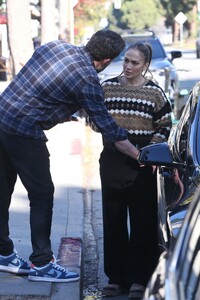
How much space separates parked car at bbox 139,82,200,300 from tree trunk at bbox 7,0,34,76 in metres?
13.5

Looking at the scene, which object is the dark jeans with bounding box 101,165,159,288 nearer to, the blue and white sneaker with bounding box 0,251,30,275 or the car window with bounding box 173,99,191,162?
the car window with bounding box 173,99,191,162

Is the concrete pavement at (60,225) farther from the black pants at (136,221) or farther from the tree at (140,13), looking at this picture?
the tree at (140,13)

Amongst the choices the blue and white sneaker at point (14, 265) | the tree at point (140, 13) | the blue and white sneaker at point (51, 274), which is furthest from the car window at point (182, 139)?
the tree at point (140, 13)

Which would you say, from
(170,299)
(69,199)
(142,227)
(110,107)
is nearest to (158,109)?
(110,107)

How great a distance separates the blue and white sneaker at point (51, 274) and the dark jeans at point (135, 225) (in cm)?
38

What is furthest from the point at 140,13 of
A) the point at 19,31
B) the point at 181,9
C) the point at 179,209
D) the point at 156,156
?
the point at 179,209

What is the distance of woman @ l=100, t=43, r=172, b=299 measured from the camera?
6.35 meters

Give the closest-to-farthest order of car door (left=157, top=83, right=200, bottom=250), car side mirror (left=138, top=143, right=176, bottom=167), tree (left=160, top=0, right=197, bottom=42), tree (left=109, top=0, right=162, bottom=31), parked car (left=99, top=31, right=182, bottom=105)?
1. car door (left=157, top=83, right=200, bottom=250)
2. car side mirror (left=138, top=143, right=176, bottom=167)
3. parked car (left=99, top=31, right=182, bottom=105)
4. tree (left=160, top=0, right=197, bottom=42)
5. tree (left=109, top=0, right=162, bottom=31)

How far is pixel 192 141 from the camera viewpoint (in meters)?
5.96

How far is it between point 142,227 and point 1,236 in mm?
1038

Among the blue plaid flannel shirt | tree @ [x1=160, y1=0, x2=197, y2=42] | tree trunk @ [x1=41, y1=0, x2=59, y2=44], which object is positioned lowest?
tree @ [x1=160, y1=0, x2=197, y2=42]

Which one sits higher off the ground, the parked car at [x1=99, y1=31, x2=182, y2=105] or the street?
the street

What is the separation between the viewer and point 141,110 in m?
6.34

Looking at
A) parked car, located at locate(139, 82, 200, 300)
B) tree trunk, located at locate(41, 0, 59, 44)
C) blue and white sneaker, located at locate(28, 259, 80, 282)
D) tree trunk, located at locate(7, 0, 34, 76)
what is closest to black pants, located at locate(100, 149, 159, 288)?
parked car, located at locate(139, 82, 200, 300)
